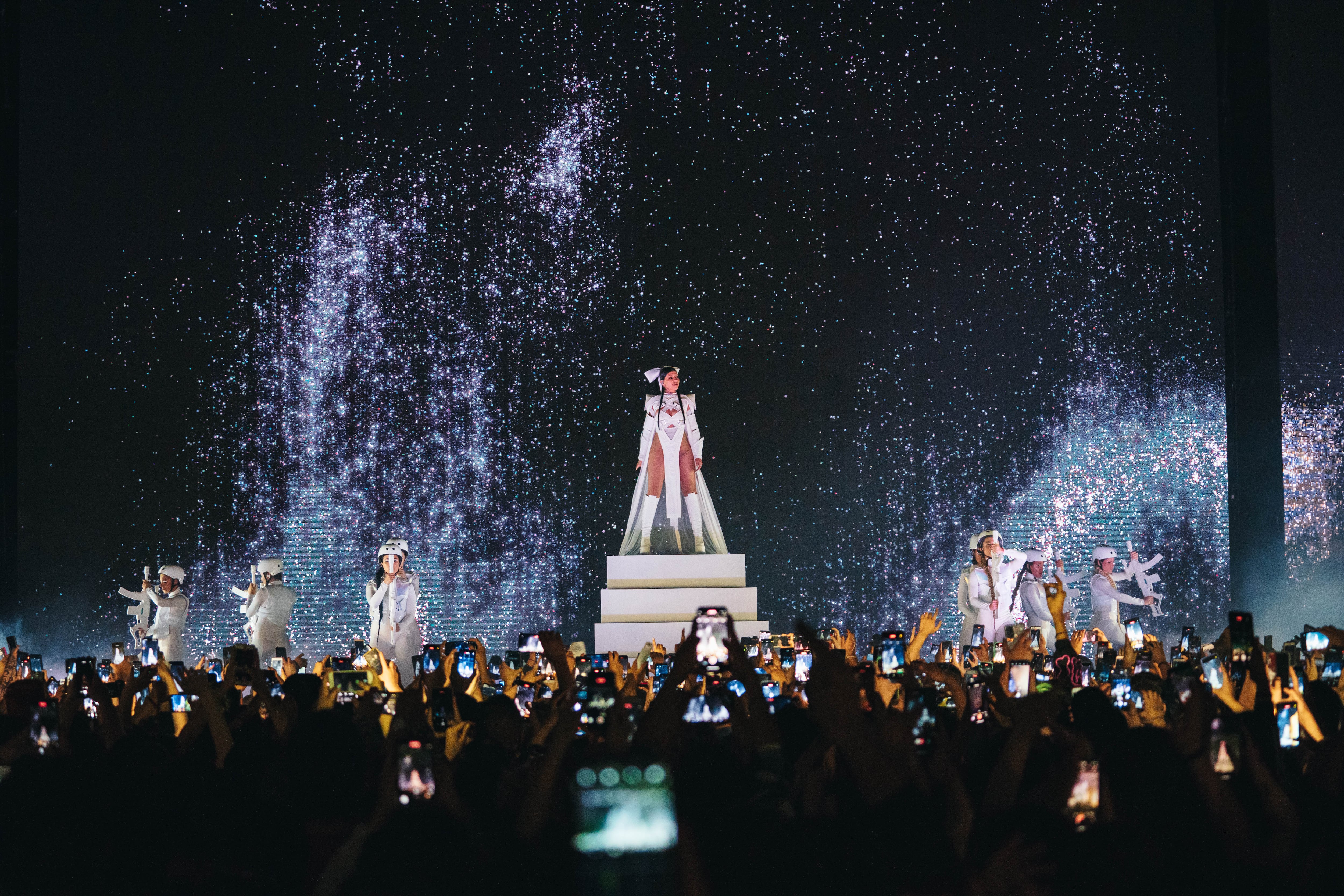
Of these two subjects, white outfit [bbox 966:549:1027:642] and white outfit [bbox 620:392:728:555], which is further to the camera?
white outfit [bbox 620:392:728:555]

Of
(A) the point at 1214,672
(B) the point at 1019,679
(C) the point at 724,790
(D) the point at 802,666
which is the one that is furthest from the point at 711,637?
(C) the point at 724,790

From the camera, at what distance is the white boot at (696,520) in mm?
7988

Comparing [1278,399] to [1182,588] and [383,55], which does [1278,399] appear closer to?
[1182,588]

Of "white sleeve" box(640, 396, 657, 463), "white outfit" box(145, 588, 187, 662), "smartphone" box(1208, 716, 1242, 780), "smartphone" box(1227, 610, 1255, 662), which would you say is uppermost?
"white sleeve" box(640, 396, 657, 463)

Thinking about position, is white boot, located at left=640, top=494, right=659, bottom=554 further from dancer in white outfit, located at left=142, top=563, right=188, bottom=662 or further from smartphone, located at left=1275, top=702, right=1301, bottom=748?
smartphone, located at left=1275, top=702, right=1301, bottom=748

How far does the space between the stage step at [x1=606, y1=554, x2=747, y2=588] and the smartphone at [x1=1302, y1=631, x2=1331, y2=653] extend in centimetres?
399

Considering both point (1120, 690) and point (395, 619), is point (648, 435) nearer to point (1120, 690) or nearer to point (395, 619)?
point (395, 619)

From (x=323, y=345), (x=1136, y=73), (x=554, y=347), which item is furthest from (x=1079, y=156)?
(x=323, y=345)

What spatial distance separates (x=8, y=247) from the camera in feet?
32.2

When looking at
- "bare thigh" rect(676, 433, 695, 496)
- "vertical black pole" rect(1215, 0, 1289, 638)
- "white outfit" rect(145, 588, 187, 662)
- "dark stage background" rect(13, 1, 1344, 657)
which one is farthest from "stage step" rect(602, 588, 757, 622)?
"vertical black pole" rect(1215, 0, 1289, 638)

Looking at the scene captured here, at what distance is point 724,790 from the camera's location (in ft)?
6.97

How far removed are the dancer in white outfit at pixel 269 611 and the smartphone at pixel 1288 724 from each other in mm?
6086

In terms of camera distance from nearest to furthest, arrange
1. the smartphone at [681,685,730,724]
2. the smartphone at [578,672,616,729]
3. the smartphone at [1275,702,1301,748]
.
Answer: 1. the smartphone at [578,672,616,729]
2. the smartphone at [1275,702,1301,748]
3. the smartphone at [681,685,730,724]

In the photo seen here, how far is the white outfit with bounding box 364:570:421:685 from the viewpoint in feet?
22.9
